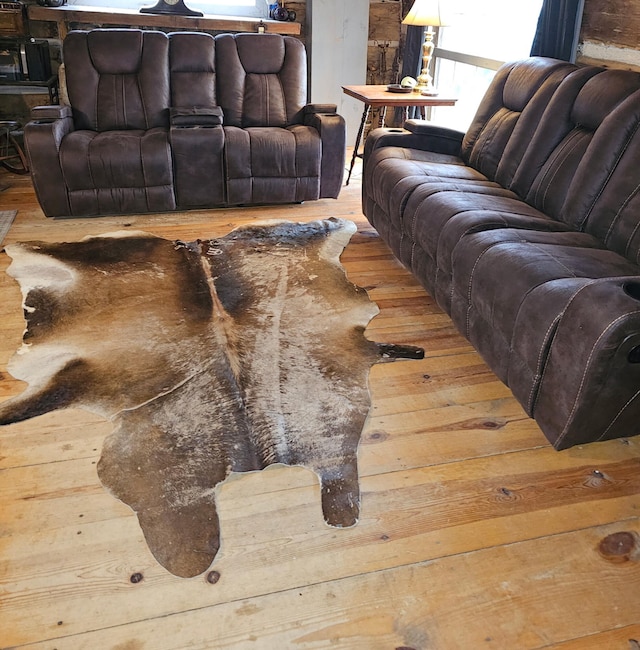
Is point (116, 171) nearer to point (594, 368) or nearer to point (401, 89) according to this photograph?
point (401, 89)

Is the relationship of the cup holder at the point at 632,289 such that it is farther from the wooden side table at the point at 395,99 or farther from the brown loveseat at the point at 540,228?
the wooden side table at the point at 395,99

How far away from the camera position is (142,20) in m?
4.76

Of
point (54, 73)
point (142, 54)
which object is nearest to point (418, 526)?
point (142, 54)

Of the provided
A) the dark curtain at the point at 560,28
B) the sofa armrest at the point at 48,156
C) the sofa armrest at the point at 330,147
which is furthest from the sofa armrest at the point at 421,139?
the sofa armrest at the point at 48,156

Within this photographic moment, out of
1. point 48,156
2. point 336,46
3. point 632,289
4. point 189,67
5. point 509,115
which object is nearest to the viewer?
point 632,289

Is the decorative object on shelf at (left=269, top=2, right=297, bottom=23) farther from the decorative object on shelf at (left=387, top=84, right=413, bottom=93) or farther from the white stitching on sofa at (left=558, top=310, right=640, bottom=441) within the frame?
the white stitching on sofa at (left=558, top=310, right=640, bottom=441)

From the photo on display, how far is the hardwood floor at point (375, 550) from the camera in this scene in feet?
4.37

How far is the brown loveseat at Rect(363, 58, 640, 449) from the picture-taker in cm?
170

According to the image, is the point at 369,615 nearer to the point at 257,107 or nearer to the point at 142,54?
the point at 257,107

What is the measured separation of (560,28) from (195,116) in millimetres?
2235

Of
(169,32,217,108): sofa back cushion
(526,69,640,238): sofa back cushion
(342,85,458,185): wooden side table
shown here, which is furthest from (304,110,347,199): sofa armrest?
(526,69,640,238): sofa back cushion

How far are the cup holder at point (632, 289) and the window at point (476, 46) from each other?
2583mm

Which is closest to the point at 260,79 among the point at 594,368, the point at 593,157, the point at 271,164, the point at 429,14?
the point at 271,164

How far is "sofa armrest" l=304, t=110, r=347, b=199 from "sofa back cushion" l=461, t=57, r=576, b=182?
0.86 m
